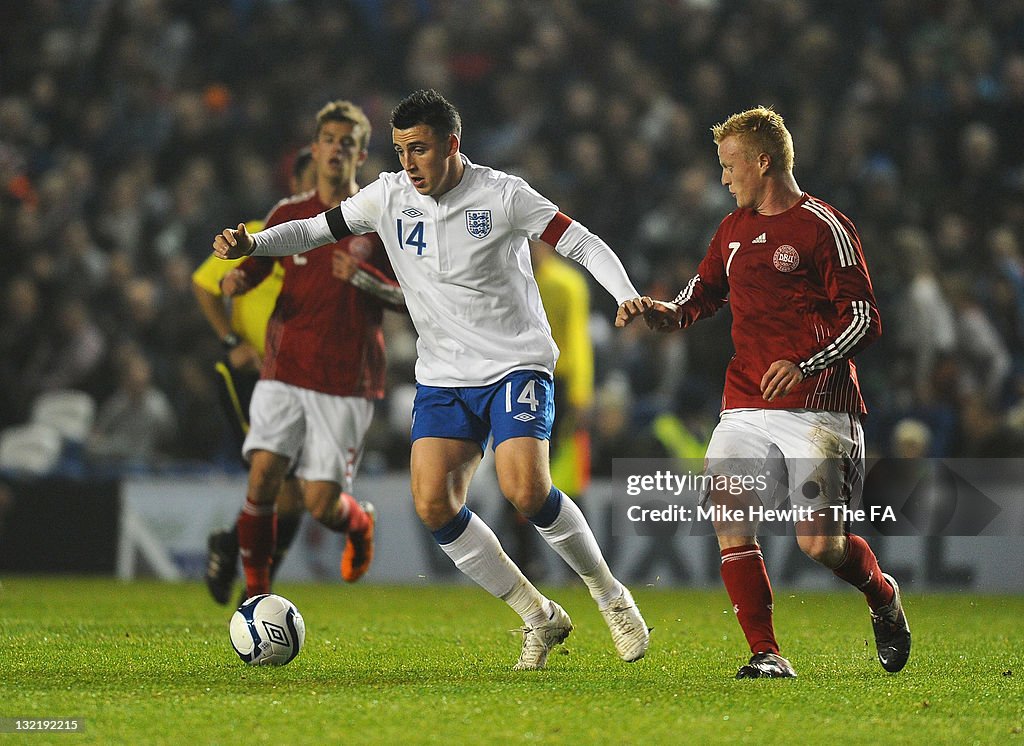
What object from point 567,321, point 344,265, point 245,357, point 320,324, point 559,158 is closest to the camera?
point 344,265

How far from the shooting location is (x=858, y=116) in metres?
13.9

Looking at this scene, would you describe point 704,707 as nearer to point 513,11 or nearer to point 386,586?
point 386,586

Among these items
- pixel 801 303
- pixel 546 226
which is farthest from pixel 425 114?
pixel 801 303

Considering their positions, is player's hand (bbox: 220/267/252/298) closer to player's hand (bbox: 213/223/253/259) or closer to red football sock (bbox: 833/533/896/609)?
player's hand (bbox: 213/223/253/259)

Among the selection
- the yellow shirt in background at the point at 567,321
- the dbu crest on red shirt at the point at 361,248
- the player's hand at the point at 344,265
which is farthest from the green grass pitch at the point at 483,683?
the yellow shirt in background at the point at 567,321

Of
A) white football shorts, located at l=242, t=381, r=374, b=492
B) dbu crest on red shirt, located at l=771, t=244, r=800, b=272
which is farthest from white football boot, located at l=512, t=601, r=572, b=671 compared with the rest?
white football shorts, located at l=242, t=381, r=374, b=492

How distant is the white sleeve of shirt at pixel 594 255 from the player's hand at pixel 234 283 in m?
1.96

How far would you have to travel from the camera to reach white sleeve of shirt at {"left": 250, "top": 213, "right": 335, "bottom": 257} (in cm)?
598

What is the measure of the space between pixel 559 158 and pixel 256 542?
7901 mm

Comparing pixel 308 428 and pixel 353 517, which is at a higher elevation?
pixel 308 428

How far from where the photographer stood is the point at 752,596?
5.50m

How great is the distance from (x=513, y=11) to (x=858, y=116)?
3.82 metres

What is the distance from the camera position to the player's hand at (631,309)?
5.44 meters

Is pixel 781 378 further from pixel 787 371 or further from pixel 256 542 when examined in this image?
pixel 256 542
